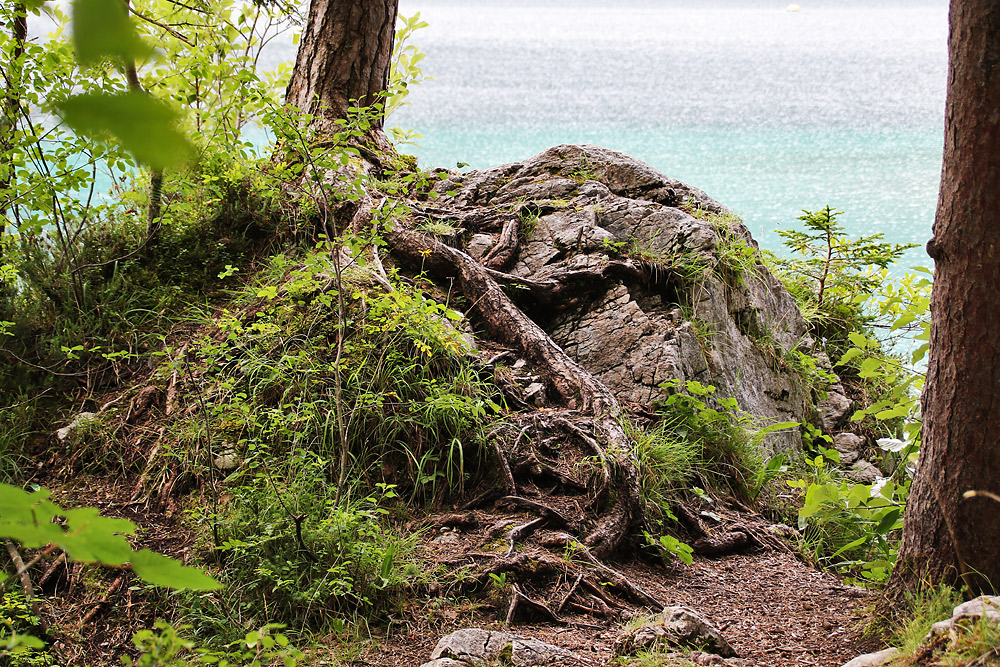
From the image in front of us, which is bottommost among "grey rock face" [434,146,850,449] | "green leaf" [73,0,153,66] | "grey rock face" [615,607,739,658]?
"grey rock face" [615,607,739,658]

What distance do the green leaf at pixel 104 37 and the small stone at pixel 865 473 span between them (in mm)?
4342

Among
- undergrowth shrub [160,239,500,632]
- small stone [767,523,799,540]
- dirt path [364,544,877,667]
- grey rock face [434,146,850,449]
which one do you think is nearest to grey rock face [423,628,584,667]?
dirt path [364,544,877,667]

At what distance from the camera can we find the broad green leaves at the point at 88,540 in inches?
29.5

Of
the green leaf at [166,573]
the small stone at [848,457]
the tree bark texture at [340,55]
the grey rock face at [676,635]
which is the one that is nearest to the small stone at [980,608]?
the grey rock face at [676,635]

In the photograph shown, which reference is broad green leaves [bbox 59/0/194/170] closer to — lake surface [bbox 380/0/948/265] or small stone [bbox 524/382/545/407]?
small stone [bbox 524/382/545/407]

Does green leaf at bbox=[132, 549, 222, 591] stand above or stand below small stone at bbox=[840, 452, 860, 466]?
above

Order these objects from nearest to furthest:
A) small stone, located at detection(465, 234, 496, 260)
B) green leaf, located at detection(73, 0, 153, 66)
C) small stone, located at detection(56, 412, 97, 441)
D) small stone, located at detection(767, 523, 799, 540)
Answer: green leaf, located at detection(73, 0, 153, 66) → small stone, located at detection(56, 412, 97, 441) → small stone, located at detection(767, 523, 799, 540) → small stone, located at detection(465, 234, 496, 260)

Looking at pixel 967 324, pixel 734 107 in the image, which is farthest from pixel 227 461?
pixel 734 107

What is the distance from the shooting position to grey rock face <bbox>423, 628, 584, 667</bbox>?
2.09m

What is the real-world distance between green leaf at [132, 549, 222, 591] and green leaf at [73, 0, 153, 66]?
52cm

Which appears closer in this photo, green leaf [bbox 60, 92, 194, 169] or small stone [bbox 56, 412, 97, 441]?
green leaf [bbox 60, 92, 194, 169]

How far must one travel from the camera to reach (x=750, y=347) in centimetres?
446

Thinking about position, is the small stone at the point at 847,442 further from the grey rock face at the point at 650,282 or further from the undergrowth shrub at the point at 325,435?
the undergrowth shrub at the point at 325,435

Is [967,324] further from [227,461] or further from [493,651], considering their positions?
[227,461]
